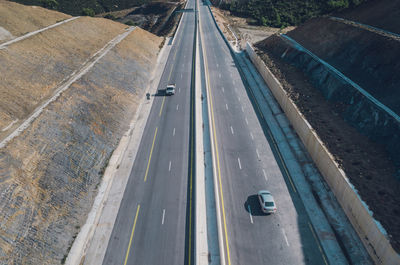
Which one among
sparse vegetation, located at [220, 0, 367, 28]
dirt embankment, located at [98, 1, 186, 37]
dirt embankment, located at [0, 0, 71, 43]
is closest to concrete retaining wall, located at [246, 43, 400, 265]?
dirt embankment, located at [0, 0, 71, 43]

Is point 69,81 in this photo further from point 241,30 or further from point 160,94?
point 241,30

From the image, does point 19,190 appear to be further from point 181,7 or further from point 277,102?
point 181,7

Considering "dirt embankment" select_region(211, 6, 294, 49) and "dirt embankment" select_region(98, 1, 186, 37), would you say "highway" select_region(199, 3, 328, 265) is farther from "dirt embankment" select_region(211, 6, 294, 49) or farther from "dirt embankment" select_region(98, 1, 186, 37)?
"dirt embankment" select_region(98, 1, 186, 37)

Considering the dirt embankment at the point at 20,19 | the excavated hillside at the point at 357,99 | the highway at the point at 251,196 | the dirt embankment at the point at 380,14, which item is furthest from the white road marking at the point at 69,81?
the dirt embankment at the point at 380,14

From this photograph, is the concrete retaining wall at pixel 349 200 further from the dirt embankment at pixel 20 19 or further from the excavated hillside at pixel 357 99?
the dirt embankment at pixel 20 19

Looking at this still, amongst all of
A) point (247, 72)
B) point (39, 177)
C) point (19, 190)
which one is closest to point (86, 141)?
point (39, 177)
